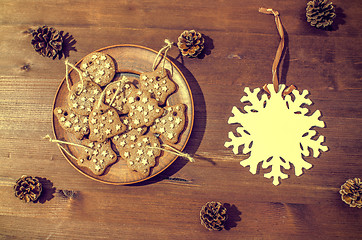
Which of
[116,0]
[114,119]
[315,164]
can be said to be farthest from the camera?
[116,0]

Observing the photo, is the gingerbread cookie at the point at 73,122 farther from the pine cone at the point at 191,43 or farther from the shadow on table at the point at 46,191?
the pine cone at the point at 191,43

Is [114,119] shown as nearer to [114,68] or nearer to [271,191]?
[114,68]

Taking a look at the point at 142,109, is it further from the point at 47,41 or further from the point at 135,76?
the point at 47,41

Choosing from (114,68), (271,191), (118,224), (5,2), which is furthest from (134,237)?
(5,2)

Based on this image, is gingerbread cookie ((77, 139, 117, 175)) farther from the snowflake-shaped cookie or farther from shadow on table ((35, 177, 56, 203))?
the snowflake-shaped cookie

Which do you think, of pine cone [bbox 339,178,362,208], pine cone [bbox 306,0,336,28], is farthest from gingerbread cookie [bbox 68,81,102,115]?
pine cone [bbox 339,178,362,208]

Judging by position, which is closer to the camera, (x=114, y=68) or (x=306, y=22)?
(x=114, y=68)

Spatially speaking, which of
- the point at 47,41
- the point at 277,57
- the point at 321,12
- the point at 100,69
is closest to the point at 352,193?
the point at 277,57
